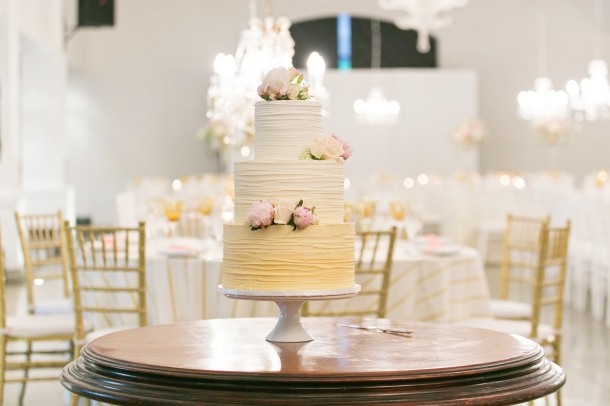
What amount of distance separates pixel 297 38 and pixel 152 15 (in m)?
2.78

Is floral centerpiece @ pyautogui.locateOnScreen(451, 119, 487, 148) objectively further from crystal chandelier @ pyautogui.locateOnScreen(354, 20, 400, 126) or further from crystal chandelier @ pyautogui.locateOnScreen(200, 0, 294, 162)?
crystal chandelier @ pyautogui.locateOnScreen(200, 0, 294, 162)

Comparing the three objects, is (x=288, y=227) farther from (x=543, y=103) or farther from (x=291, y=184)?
(x=543, y=103)

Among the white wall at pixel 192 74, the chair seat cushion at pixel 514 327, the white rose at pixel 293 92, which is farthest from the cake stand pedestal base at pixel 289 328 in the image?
the white wall at pixel 192 74

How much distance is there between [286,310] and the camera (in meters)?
2.27

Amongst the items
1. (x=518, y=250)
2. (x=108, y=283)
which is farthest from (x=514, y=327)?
(x=108, y=283)

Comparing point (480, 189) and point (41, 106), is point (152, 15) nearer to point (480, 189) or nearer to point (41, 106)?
point (41, 106)

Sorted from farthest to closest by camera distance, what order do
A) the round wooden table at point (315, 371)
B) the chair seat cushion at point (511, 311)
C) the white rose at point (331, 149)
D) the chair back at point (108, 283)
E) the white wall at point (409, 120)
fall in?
the white wall at point (409, 120) < the chair seat cushion at point (511, 311) < the chair back at point (108, 283) < the white rose at point (331, 149) < the round wooden table at point (315, 371)

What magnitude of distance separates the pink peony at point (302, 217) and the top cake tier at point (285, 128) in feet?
0.62

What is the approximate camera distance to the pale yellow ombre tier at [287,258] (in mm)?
2184

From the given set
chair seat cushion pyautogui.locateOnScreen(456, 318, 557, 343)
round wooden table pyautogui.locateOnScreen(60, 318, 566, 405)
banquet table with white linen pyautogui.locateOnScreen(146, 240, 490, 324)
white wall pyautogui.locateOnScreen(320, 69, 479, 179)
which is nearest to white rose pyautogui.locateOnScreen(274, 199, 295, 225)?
round wooden table pyautogui.locateOnScreen(60, 318, 566, 405)

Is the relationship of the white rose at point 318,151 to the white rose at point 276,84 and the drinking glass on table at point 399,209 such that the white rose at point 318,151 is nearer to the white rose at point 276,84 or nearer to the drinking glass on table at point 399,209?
the white rose at point 276,84

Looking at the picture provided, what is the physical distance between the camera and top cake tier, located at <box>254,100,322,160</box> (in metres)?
2.31

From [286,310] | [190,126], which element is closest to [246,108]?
[286,310]

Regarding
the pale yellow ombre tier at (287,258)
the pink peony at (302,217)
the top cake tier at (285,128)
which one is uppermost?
the top cake tier at (285,128)
